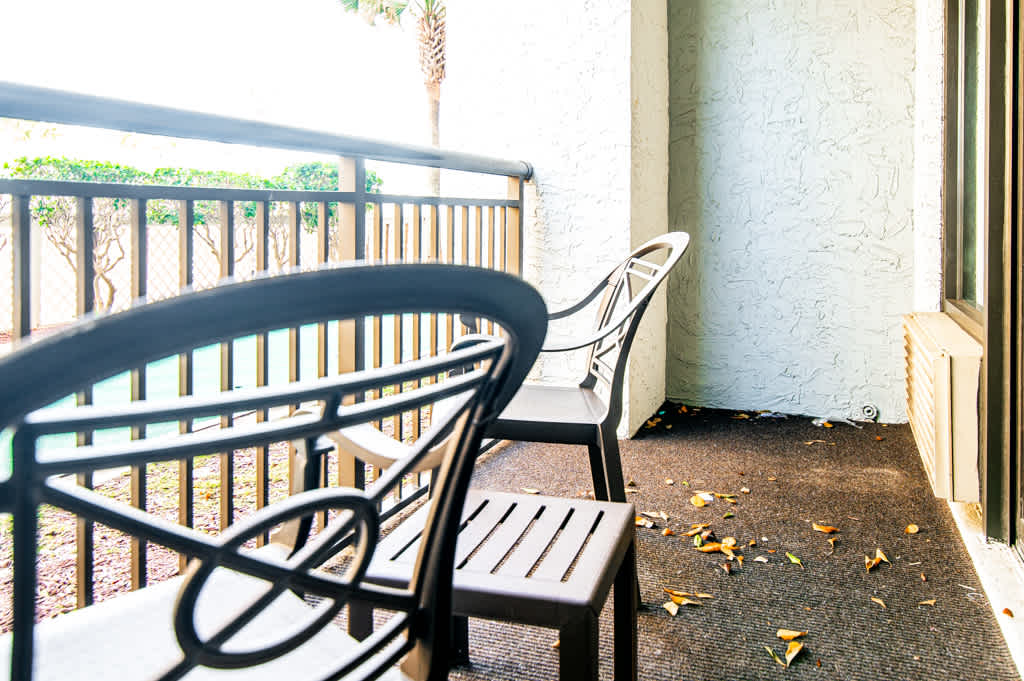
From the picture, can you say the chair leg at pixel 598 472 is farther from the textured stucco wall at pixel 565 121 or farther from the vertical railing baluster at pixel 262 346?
the textured stucco wall at pixel 565 121

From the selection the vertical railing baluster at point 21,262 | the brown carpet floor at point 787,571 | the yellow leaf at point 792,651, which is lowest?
the yellow leaf at point 792,651

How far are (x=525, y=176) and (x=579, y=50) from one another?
23.1 inches

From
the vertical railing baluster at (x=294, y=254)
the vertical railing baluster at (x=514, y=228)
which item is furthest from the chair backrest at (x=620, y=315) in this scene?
the vertical railing baluster at (x=514, y=228)

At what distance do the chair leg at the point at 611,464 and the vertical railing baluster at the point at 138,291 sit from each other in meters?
0.98

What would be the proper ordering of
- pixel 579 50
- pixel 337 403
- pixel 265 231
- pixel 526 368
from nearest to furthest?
pixel 337 403 < pixel 526 368 < pixel 265 231 < pixel 579 50

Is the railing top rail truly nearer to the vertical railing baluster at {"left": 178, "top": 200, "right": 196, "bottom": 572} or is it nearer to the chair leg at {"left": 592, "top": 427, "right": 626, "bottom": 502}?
the vertical railing baluster at {"left": 178, "top": 200, "right": 196, "bottom": 572}

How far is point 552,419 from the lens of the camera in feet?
5.99

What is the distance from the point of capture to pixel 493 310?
56cm

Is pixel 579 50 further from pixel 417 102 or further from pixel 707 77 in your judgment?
pixel 417 102

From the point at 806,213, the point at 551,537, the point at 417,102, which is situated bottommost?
the point at 551,537

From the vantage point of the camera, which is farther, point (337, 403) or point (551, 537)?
point (551, 537)

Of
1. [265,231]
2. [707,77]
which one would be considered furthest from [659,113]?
[265,231]

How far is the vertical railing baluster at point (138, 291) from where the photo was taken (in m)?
1.41

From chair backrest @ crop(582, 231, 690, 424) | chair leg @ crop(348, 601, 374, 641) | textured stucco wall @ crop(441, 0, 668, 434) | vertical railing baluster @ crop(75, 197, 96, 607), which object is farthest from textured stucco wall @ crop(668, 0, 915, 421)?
chair leg @ crop(348, 601, 374, 641)
